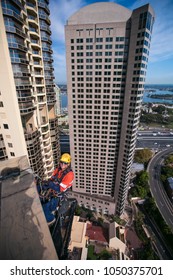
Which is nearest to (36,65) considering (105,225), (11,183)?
(11,183)

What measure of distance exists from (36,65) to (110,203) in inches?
1240

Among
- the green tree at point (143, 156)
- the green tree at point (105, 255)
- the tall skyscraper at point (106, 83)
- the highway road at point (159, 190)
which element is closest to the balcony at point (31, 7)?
the tall skyscraper at point (106, 83)

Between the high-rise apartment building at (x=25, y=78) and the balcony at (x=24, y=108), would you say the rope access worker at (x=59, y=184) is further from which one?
the balcony at (x=24, y=108)

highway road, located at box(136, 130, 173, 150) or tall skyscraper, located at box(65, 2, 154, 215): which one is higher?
tall skyscraper, located at box(65, 2, 154, 215)

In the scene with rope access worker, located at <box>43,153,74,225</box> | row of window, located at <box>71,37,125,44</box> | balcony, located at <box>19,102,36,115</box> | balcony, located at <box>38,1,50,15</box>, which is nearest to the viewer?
rope access worker, located at <box>43,153,74,225</box>

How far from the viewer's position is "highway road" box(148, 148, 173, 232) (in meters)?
33.0

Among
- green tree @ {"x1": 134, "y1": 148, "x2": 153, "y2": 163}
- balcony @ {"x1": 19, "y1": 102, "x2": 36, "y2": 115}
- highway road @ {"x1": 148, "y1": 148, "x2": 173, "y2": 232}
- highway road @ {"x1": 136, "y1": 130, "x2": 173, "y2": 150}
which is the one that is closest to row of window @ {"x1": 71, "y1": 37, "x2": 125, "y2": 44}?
balcony @ {"x1": 19, "y1": 102, "x2": 36, "y2": 115}

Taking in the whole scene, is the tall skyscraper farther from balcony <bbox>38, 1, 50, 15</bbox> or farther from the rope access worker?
the rope access worker

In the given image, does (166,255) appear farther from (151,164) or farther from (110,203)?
(151,164)

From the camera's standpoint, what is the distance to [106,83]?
21.9m

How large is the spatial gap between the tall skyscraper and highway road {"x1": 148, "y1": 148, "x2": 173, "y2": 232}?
44.1 ft

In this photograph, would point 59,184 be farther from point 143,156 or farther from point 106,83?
point 143,156

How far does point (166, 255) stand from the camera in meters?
25.4

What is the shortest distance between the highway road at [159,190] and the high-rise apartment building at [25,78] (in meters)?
33.9
